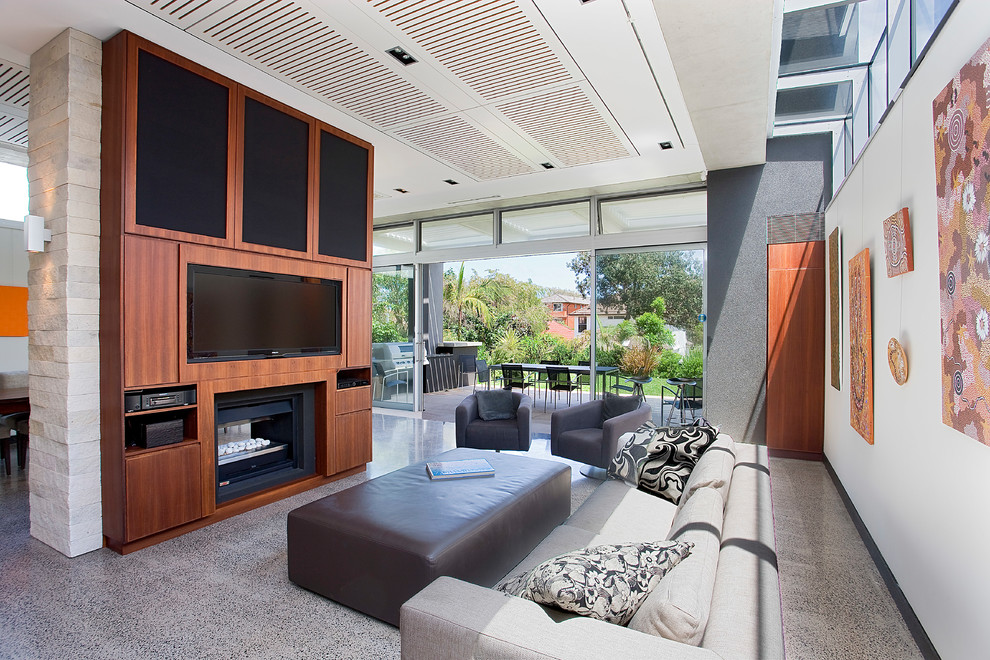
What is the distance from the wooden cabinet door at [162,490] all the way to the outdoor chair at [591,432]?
2.82 meters

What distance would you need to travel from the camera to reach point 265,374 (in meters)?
3.90

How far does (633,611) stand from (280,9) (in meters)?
3.32

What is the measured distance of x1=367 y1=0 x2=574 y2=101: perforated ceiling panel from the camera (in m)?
2.84

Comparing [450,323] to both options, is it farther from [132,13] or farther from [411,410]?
[132,13]

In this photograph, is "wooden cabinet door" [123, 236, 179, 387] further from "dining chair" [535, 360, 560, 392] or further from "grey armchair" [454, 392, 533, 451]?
"dining chair" [535, 360, 560, 392]

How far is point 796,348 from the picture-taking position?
5344 mm

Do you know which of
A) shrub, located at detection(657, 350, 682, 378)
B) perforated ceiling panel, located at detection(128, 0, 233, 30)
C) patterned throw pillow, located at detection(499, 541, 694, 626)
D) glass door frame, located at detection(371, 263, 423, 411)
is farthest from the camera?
glass door frame, located at detection(371, 263, 423, 411)

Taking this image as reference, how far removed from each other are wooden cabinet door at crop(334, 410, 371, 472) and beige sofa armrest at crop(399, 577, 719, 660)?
3189 mm

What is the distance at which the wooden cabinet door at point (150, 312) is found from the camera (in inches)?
121

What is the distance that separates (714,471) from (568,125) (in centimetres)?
313

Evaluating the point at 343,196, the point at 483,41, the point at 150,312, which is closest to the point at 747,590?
the point at 483,41

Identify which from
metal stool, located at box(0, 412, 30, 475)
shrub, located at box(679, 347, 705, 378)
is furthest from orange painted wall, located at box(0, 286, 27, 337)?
shrub, located at box(679, 347, 705, 378)

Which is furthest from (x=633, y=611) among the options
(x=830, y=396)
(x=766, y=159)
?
(x=766, y=159)

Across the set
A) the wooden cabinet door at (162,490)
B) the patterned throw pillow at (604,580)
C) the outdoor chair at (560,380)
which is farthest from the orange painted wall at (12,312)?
the patterned throw pillow at (604,580)
